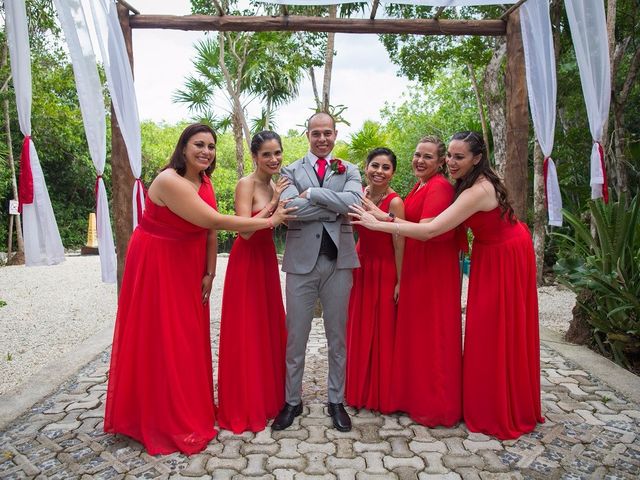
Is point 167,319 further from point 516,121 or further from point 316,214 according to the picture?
point 516,121

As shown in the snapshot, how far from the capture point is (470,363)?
3.37m

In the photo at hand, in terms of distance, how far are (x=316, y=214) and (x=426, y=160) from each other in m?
0.92

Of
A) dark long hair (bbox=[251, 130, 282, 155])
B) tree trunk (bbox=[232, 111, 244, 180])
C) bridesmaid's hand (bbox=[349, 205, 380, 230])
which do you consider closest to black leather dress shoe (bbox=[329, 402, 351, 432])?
bridesmaid's hand (bbox=[349, 205, 380, 230])

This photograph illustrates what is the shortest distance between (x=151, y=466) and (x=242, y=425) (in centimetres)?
65

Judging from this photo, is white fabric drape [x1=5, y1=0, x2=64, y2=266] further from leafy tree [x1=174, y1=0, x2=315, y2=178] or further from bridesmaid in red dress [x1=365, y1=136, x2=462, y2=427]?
leafy tree [x1=174, y1=0, x2=315, y2=178]

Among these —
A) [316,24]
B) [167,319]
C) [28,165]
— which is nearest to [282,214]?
[167,319]

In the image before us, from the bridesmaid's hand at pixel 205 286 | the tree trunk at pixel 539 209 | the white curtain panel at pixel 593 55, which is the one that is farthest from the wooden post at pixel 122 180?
the tree trunk at pixel 539 209

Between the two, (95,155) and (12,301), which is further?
(12,301)

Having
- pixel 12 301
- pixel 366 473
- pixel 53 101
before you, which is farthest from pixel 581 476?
pixel 53 101

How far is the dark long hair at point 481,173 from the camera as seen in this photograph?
10.4ft

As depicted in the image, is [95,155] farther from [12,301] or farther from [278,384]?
[12,301]

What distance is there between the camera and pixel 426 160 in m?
3.46

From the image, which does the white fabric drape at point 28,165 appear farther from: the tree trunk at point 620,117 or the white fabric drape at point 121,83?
the tree trunk at point 620,117

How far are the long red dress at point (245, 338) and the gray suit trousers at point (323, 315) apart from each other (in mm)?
204
